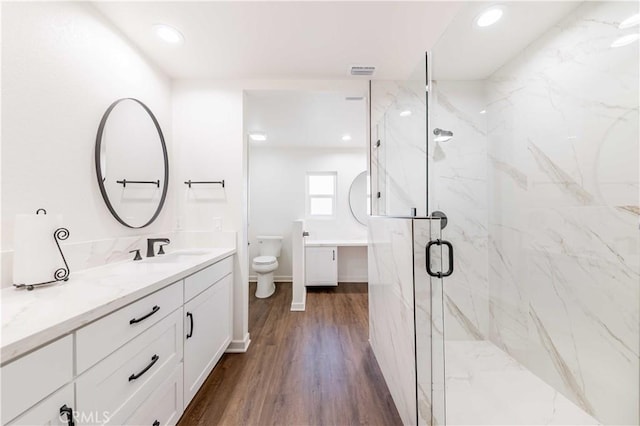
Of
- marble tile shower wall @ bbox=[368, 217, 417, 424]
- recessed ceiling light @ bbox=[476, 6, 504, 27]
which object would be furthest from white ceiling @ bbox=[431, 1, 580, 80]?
marble tile shower wall @ bbox=[368, 217, 417, 424]

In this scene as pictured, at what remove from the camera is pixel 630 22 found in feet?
3.71

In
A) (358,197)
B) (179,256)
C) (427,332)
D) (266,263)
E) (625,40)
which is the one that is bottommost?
(266,263)

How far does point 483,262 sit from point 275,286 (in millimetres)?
2963

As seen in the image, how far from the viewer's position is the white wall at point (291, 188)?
13.4ft

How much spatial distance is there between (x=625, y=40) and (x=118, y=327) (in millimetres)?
2689

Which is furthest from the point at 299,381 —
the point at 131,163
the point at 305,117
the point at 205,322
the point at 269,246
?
the point at 305,117

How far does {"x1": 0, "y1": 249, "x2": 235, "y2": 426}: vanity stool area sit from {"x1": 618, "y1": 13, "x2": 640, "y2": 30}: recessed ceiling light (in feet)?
8.65

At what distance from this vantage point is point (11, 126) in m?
1.00

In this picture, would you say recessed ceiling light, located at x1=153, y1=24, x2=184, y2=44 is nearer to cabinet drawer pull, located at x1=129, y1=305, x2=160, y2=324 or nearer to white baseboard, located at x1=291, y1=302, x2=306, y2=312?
cabinet drawer pull, located at x1=129, y1=305, x2=160, y2=324

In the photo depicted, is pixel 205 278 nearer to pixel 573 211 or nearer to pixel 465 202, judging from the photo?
pixel 465 202

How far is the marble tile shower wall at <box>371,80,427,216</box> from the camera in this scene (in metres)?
1.47

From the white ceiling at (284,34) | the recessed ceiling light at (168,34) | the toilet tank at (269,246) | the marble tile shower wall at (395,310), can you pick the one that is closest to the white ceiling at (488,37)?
the white ceiling at (284,34)

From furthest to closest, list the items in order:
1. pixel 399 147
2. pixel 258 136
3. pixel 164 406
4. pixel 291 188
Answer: pixel 291 188 → pixel 258 136 → pixel 399 147 → pixel 164 406

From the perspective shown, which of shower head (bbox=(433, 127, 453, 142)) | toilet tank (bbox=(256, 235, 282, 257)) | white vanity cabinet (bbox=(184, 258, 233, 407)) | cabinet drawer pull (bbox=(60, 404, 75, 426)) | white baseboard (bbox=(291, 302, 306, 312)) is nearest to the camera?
cabinet drawer pull (bbox=(60, 404, 75, 426))
